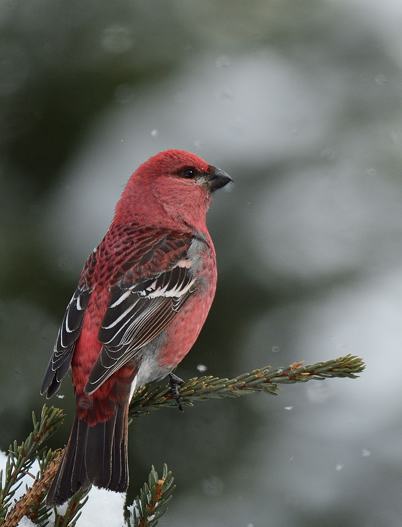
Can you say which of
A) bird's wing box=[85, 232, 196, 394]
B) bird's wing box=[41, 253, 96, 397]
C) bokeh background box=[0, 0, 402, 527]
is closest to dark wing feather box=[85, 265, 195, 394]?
bird's wing box=[85, 232, 196, 394]

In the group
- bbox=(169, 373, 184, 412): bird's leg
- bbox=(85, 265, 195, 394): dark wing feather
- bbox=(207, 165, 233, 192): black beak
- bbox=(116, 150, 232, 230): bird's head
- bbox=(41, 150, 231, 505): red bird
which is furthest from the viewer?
bbox=(207, 165, 233, 192): black beak

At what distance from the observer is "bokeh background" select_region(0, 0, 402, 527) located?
191 inches

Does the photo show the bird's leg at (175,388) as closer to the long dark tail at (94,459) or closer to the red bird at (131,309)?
the red bird at (131,309)

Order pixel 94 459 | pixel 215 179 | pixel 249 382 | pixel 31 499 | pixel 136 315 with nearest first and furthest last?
pixel 31 499
pixel 94 459
pixel 249 382
pixel 136 315
pixel 215 179

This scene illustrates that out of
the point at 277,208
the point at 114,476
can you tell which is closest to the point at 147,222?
the point at 114,476

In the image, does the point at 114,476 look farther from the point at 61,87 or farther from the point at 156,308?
the point at 61,87

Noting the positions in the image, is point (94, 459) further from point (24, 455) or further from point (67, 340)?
point (67, 340)

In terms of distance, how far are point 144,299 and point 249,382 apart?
592 mm

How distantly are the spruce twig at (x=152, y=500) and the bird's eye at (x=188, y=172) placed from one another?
5.93ft

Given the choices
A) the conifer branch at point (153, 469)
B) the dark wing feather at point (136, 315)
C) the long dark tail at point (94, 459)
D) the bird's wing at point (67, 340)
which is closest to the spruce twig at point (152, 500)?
the conifer branch at point (153, 469)

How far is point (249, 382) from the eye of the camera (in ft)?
10.1

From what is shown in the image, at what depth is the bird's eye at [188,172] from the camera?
13.2 ft

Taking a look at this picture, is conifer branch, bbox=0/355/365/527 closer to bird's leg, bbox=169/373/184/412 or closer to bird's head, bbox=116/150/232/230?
bird's leg, bbox=169/373/184/412

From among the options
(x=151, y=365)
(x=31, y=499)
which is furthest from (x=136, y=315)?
(x=31, y=499)
